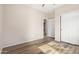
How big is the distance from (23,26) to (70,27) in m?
1.35

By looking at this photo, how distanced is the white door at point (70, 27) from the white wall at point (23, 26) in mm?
609

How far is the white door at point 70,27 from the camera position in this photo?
2.12 meters

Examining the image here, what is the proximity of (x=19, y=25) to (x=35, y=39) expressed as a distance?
0.69m

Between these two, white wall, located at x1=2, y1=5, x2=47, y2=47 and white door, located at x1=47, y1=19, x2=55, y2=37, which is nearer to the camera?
white door, located at x1=47, y1=19, x2=55, y2=37

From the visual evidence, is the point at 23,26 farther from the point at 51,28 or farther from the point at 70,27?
the point at 70,27

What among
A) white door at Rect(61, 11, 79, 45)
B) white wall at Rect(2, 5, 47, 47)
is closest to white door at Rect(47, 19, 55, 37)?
white wall at Rect(2, 5, 47, 47)

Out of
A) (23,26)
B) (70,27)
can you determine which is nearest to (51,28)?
→ (70,27)

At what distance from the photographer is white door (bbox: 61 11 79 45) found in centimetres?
212

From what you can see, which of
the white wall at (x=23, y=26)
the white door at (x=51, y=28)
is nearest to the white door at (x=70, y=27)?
the white door at (x=51, y=28)

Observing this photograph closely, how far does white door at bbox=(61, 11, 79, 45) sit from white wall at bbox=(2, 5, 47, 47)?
0.61 metres

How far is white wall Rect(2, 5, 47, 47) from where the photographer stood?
219cm

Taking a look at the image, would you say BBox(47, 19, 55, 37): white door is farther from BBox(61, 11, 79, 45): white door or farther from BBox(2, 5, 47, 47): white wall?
BBox(61, 11, 79, 45): white door
